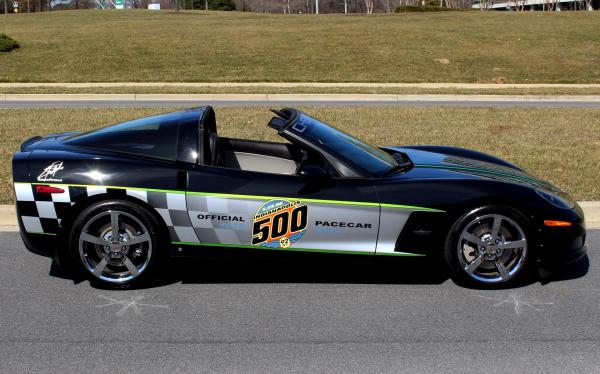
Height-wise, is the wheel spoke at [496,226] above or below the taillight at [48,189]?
below

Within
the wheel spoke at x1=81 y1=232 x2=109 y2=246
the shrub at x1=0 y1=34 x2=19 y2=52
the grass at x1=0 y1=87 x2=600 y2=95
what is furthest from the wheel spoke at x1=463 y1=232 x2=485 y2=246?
the shrub at x1=0 y1=34 x2=19 y2=52

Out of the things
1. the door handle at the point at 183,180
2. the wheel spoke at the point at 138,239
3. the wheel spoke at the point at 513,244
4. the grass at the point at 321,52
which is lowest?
the wheel spoke at the point at 513,244

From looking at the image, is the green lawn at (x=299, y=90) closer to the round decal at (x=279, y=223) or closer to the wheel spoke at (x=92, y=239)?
the wheel spoke at (x=92, y=239)

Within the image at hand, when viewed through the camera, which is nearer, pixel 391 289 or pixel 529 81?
pixel 391 289

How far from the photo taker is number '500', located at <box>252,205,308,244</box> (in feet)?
15.2

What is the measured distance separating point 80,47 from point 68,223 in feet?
83.4

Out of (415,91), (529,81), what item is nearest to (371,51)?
(529,81)

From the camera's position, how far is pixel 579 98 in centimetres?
1806

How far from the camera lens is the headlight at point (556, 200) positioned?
4871 mm

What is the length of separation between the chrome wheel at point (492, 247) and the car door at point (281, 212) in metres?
0.64

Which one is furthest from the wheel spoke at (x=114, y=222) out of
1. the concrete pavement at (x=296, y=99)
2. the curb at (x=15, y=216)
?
the concrete pavement at (x=296, y=99)

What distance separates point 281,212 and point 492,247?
1433 millimetres

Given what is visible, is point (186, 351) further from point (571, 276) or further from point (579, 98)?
point (579, 98)

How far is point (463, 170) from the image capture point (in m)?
5.18
